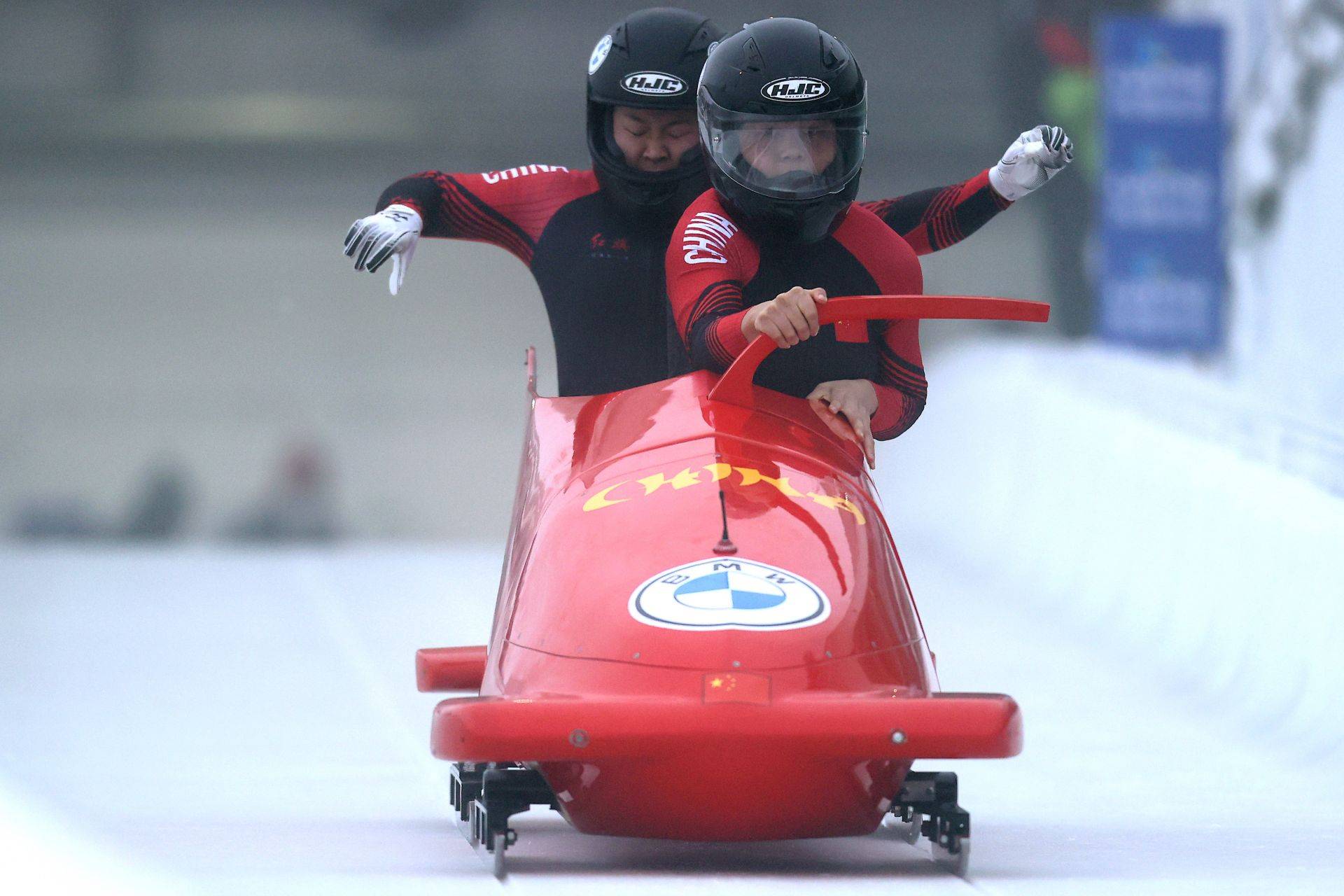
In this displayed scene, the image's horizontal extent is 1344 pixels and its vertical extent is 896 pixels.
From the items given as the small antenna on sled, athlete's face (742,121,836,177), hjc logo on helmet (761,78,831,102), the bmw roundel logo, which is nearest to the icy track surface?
the bmw roundel logo

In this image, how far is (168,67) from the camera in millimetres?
16516

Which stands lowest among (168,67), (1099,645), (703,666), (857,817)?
(1099,645)

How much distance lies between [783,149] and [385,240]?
87cm

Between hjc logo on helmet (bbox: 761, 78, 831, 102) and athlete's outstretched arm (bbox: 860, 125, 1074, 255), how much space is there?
2.23 feet

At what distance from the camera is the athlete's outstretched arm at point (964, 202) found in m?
4.10

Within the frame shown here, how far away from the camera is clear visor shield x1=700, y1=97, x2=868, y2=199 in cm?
353

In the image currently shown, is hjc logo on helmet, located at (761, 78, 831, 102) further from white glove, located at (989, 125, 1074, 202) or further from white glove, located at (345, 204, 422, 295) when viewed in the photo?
white glove, located at (345, 204, 422, 295)

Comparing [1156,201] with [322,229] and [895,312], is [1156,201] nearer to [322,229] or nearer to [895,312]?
[895,312]

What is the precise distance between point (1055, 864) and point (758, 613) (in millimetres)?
713

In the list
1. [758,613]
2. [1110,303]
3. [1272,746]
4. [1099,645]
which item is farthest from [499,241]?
[1110,303]

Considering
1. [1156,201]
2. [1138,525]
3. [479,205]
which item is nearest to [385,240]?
[479,205]

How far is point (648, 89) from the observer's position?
4312 millimetres

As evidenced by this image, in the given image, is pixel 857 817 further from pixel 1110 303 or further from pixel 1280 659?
pixel 1110 303

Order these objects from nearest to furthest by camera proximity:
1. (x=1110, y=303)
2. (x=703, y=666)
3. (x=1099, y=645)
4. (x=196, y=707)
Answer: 1. (x=703, y=666)
2. (x=196, y=707)
3. (x=1099, y=645)
4. (x=1110, y=303)
